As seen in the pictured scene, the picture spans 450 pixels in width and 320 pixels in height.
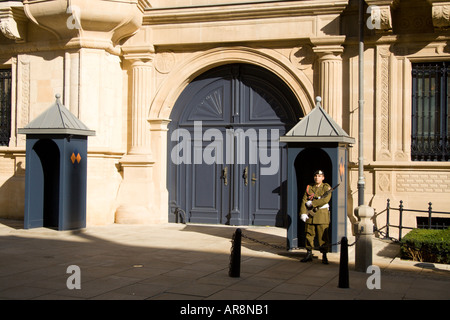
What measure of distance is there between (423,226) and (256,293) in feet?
23.8

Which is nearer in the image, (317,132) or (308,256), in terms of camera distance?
(308,256)

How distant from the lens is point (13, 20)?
50.0ft

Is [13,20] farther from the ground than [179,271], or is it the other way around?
[13,20]

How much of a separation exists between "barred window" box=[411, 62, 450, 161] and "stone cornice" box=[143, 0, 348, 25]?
2.48 meters

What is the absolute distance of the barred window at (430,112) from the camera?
1359 cm

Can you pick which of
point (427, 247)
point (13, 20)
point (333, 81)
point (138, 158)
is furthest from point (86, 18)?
point (427, 247)

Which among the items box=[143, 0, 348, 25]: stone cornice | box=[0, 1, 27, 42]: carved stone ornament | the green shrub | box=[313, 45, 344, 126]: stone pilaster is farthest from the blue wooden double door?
the green shrub

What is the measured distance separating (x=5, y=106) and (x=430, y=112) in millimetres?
10970

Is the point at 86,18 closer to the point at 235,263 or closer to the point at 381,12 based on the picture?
the point at 381,12

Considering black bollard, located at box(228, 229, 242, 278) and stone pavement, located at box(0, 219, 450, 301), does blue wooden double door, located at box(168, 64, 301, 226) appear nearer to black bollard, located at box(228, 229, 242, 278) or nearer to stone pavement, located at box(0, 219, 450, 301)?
stone pavement, located at box(0, 219, 450, 301)

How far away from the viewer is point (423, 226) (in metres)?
13.6

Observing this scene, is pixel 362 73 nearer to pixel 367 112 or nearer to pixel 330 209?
pixel 367 112

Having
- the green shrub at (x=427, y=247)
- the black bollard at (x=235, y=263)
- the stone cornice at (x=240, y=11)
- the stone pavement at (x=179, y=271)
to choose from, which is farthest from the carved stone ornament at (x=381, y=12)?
the black bollard at (x=235, y=263)

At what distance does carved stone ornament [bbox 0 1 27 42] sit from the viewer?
15.0 m
